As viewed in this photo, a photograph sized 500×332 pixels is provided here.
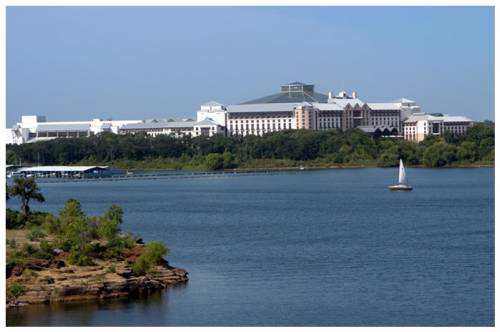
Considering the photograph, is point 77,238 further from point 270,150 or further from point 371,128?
point 371,128

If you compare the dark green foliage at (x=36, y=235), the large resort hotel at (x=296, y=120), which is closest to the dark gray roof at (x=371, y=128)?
the large resort hotel at (x=296, y=120)

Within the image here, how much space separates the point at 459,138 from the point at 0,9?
38796 mm

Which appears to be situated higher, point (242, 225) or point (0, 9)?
point (0, 9)

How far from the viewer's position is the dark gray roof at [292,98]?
57.5m

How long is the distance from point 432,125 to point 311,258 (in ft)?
133

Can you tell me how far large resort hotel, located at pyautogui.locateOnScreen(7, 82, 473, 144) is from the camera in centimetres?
5469

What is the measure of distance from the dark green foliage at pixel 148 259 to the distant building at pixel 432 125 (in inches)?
1649

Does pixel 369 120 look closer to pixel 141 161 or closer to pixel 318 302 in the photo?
pixel 141 161

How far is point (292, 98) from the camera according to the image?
2279 inches

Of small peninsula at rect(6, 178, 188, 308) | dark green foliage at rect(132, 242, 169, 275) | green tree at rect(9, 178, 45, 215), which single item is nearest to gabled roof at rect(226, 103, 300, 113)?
green tree at rect(9, 178, 45, 215)

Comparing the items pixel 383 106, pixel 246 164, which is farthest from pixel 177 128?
pixel 246 164

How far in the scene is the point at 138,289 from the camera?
11.3 metres

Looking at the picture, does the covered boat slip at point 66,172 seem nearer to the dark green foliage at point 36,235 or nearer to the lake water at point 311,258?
the lake water at point 311,258

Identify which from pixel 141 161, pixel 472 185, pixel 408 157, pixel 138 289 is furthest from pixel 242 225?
pixel 141 161
